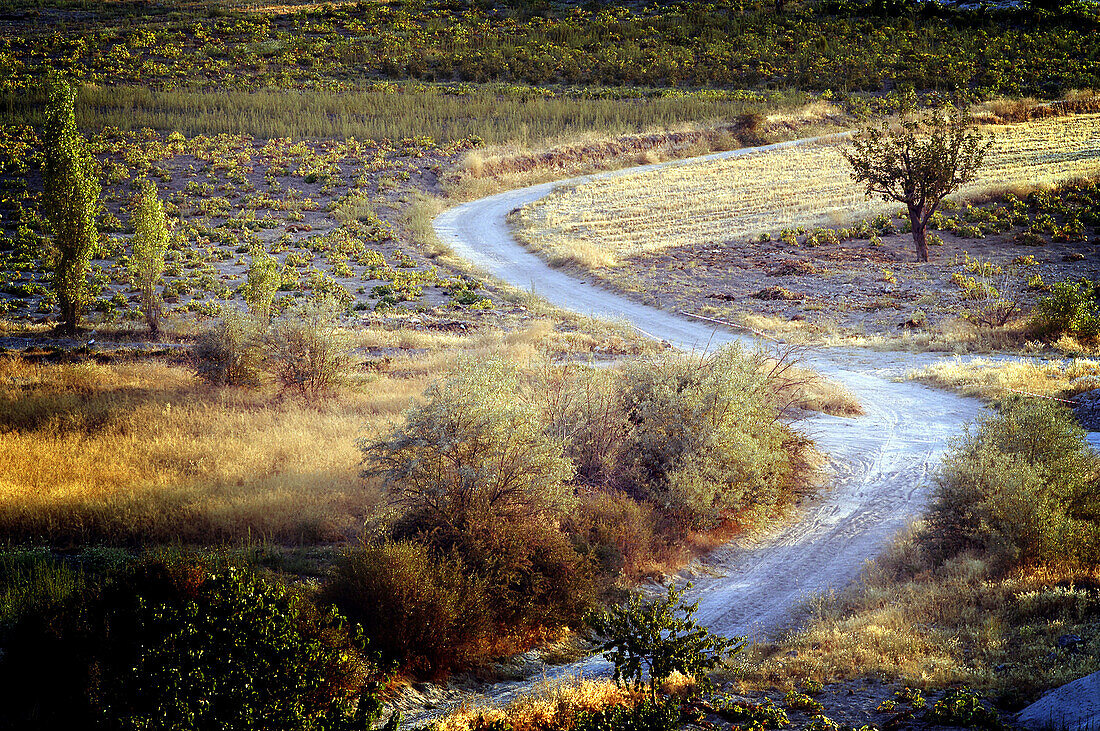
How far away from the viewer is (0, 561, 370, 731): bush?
17.9 feet

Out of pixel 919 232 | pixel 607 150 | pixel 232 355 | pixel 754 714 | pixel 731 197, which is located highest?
pixel 607 150

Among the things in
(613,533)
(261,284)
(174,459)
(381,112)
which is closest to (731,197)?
(261,284)

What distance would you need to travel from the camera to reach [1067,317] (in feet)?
61.6

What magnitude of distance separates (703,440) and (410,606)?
547 centimetres

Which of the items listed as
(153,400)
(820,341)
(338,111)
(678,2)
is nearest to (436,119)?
(338,111)

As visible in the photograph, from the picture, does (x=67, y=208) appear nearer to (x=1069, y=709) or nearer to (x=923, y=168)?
(x=1069, y=709)

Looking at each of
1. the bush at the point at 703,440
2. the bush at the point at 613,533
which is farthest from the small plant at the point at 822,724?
the bush at the point at 703,440

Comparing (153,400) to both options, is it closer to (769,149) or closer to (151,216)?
(151,216)

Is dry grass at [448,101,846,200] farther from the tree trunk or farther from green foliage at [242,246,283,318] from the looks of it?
green foliage at [242,246,283,318]

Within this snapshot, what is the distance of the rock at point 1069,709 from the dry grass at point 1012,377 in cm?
1065

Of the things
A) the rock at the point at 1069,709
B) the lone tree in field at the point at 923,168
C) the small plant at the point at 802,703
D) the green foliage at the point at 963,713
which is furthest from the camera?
the lone tree in field at the point at 923,168

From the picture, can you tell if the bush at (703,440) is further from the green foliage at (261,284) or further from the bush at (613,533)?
the green foliage at (261,284)

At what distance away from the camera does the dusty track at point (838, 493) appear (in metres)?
9.26

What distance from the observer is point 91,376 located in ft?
51.1
